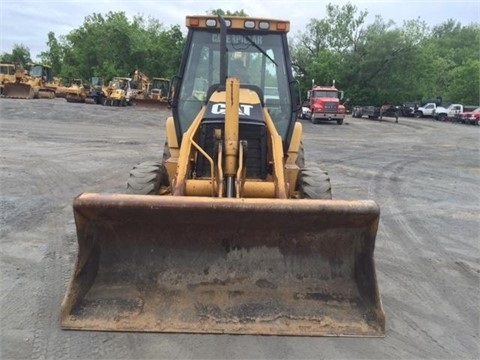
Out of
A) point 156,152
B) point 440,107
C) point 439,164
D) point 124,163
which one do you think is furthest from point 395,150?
point 440,107

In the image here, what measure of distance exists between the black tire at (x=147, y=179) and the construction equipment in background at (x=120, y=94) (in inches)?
1347

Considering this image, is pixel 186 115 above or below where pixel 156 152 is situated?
above

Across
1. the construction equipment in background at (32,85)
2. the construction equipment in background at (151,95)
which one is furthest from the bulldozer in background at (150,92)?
the construction equipment in background at (32,85)

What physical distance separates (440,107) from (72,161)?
42069 millimetres

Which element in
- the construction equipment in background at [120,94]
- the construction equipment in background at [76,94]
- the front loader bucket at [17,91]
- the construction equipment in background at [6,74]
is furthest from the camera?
the construction equipment in background at [76,94]

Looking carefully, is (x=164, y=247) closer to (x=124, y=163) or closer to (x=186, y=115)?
(x=186, y=115)

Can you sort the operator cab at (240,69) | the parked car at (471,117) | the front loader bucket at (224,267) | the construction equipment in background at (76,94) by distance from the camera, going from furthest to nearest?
the construction equipment in background at (76,94)
the parked car at (471,117)
the operator cab at (240,69)
the front loader bucket at (224,267)

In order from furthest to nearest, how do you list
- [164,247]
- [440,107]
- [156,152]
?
1. [440,107]
2. [156,152]
3. [164,247]

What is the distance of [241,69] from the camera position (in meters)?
6.00

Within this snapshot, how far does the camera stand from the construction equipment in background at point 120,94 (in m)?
38.5

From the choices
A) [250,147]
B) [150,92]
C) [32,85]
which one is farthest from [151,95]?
[250,147]

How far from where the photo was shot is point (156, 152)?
13.8 meters

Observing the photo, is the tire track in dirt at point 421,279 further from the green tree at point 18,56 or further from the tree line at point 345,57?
the green tree at point 18,56

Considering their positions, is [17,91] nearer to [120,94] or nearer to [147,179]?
[120,94]
